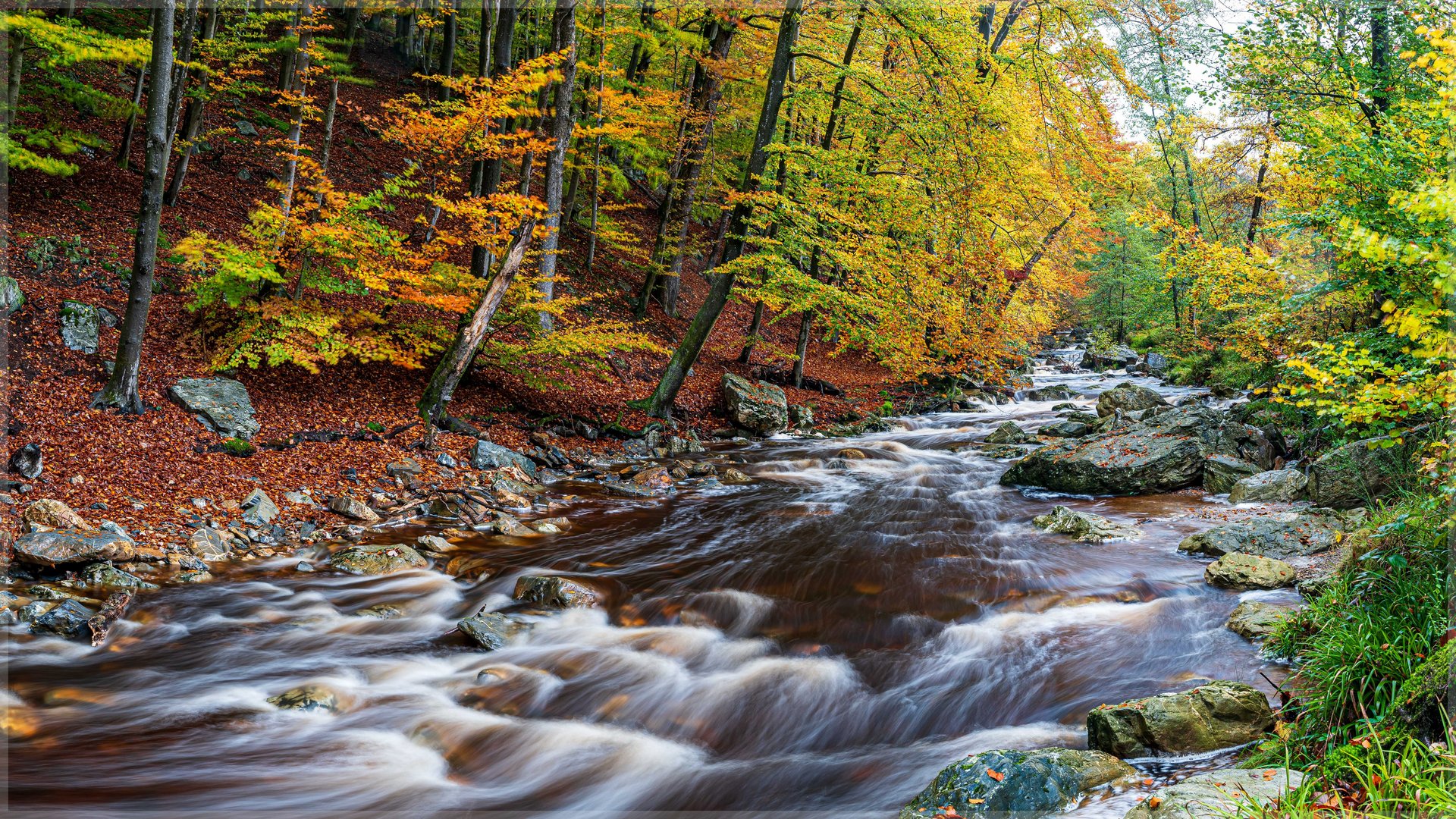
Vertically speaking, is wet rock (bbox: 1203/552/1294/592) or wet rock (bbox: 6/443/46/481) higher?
wet rock (bbox: 1203/552/1294/592)

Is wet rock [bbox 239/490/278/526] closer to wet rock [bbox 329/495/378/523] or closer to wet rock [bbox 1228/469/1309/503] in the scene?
wet rock [bbox 329/495/378/523]

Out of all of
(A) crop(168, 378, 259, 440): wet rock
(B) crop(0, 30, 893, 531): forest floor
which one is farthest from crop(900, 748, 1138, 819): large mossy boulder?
(A) crop(168, 378, 259, 440): wet rock

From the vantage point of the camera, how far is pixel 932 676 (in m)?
5.95

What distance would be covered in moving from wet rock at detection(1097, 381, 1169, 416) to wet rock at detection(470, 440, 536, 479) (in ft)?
39.4

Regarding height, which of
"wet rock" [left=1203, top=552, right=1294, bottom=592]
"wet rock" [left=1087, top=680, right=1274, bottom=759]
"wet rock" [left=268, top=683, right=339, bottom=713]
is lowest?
"wet rock" [left=268, top=683, right=339, bottom=713]

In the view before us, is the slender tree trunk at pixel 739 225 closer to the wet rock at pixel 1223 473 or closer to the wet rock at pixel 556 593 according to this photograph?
the wet rock at pixel 556 593

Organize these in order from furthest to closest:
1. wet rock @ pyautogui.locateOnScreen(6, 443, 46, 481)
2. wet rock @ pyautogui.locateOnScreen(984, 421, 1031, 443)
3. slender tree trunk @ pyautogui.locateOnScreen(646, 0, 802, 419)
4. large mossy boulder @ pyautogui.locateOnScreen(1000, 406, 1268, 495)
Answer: wet rock @ pyautogui.locateOnScreen(984, 421, 1031, 443)
slender tree trunk @ pyautogui.locateOnScreen(646, 0, 802, 419)
large mossy boulder @ pyautogui.locateOnScreen(1000, 406, 1268, 495)
wet rock @ pyautogui.locateOnScreen(6, 443, 46, 481)

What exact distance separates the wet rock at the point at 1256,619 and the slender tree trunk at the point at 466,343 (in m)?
9.23

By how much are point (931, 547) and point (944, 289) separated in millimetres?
5765

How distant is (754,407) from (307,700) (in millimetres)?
10571

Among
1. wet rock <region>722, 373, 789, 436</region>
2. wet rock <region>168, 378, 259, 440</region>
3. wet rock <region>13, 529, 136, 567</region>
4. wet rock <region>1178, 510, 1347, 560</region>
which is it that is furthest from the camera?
wet rock <region>722, 373, 789, 436</region>

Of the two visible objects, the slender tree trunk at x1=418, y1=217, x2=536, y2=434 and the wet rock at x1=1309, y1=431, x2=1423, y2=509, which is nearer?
the wet rock at x1=1309, y1=431, x2=1423, y2=509

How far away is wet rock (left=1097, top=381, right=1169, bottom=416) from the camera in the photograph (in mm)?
16406

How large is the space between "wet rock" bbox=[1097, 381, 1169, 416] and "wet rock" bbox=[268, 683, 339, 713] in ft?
50.0
